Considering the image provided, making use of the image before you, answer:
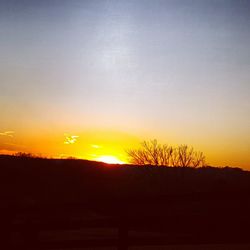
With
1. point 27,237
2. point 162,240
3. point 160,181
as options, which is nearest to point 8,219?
point 27,237

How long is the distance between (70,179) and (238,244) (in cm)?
5851

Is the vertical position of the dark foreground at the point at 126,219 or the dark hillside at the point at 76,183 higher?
the dark hillside at the point at 76,183

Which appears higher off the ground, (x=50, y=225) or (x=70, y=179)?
(x=70, y=179)

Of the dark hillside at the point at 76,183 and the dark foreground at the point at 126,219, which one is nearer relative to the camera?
the dark foreground at the point at 126,219

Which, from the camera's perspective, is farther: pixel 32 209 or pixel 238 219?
pixel 238 219

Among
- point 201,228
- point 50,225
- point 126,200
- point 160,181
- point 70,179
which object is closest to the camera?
point 126,200

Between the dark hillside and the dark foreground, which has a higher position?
the dark hillside

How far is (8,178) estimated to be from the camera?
2274 inches

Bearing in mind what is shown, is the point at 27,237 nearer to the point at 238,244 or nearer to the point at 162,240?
the point at 162,240

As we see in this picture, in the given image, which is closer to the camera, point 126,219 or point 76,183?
point 126,219

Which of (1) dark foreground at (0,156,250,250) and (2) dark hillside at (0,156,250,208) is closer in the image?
(1) dark foreground at (0,156,250,250)

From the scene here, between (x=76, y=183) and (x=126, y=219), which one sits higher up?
(x=76, y=183)

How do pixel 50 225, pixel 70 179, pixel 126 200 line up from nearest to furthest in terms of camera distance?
pixel 126 200
pixel 50 225
pixel 70 179

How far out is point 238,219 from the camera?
628 inches
